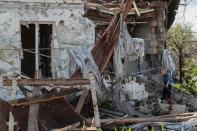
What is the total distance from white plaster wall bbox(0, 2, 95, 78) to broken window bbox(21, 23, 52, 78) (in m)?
0.28

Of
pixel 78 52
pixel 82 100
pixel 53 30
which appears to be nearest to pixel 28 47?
pixel 53 30

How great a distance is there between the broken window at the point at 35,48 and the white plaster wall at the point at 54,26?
0.92 ft

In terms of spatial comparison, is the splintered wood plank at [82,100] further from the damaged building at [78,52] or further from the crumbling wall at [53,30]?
the crumbling wall at [53,30]

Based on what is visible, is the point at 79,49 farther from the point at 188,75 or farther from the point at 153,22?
the point at 188,75

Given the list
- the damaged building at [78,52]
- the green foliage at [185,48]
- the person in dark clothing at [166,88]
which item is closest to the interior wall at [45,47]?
the damaged building at [78,52]

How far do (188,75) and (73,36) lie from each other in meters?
11.0

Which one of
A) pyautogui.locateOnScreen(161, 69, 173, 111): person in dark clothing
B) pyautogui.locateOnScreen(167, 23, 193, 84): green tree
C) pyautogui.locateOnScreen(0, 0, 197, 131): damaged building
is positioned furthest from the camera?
pyautogui.locateOnScreen(167, 23, 193, 84): green tree

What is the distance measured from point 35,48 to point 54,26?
0.73m

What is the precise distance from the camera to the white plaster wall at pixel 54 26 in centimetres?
1195

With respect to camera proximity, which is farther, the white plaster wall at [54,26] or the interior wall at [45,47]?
the interior wall at [45,47]

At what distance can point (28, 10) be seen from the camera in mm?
12117

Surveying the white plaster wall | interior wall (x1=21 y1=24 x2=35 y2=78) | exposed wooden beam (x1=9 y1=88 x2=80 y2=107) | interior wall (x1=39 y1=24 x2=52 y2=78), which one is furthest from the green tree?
exposed wooden beam (x1=9 y1=88 x2=80 y2=107)

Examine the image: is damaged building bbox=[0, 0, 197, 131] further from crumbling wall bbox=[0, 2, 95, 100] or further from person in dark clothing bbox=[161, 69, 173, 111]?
person in dark clothing bbox=[161, 69, 173, 111]

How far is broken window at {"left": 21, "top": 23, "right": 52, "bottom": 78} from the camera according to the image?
12464mm
